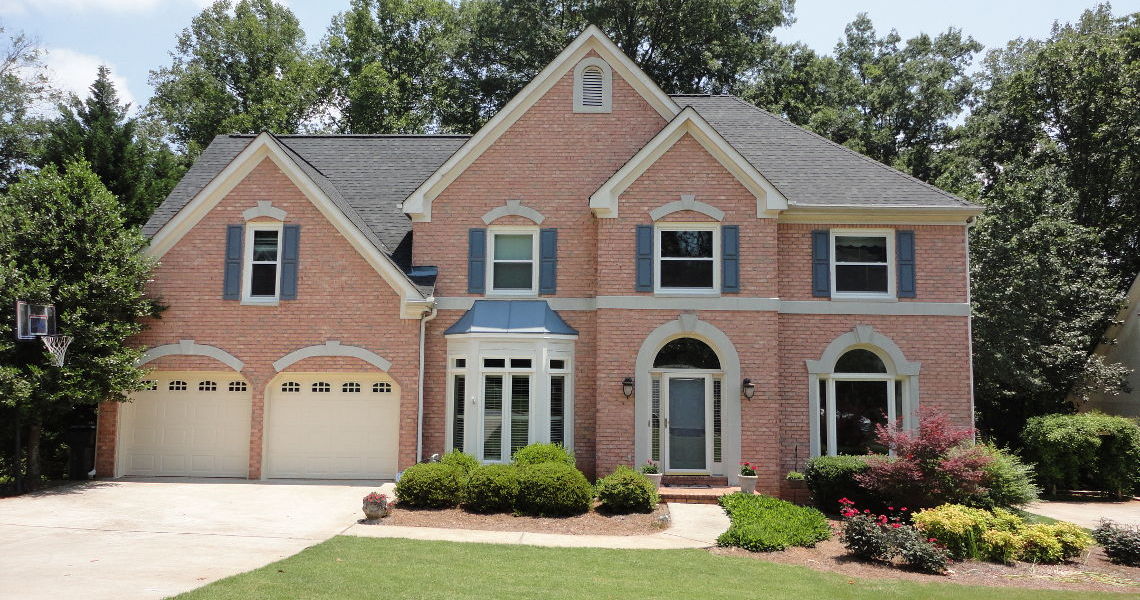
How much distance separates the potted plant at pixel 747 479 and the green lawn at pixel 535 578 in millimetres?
4170

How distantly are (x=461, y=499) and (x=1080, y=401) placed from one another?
21.5 metres

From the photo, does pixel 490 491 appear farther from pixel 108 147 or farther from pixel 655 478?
pixel 108 147

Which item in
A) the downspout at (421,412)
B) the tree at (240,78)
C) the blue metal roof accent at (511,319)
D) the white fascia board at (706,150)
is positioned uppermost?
the tree at (240,78)

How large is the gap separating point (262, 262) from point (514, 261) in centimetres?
547

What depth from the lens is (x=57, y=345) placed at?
47.4ft

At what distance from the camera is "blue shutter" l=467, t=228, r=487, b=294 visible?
17125mm

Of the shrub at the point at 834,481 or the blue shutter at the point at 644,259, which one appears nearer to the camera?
the shrub at the point at 834,481

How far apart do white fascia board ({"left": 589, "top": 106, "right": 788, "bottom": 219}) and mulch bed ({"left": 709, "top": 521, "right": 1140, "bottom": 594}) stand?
23.9 ft

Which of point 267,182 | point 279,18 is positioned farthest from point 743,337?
point 279,18

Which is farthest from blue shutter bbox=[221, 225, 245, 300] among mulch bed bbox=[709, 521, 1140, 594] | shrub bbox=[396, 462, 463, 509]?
mulch bed bbox=[709, 521, 1140, 594]

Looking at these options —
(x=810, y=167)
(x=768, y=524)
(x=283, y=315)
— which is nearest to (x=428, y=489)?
(x=283, y=315)

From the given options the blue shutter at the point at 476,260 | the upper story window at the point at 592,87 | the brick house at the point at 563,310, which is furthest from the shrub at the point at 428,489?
the upper story window at the point at 592,87

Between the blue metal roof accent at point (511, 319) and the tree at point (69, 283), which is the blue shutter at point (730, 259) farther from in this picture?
the tree at point (69, 283)

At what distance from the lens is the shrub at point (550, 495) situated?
13.6 meters
